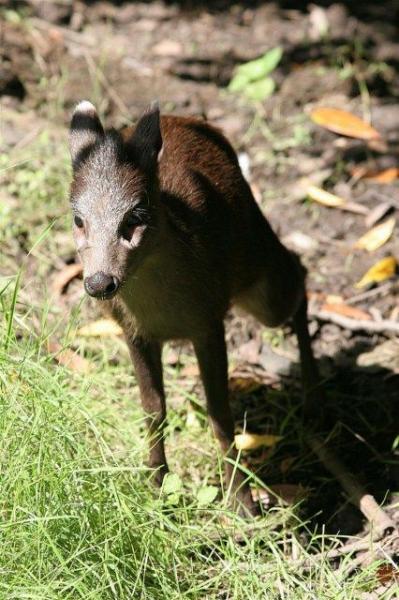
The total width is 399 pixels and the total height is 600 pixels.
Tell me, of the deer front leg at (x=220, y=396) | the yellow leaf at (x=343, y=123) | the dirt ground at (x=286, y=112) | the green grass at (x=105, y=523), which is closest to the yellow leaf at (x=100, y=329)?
the dirt ground at (x=286, y=112)

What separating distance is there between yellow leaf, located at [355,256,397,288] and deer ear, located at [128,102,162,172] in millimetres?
2220

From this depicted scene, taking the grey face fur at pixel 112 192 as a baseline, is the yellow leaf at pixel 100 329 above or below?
below

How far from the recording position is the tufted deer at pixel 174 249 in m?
4.00

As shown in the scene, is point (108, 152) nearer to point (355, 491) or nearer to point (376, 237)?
point (355, 491)

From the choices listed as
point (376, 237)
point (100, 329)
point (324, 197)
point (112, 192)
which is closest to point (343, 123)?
point (324, 197)

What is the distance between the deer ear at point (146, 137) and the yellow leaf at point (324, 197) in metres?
2.60

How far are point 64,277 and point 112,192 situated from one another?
2.10m

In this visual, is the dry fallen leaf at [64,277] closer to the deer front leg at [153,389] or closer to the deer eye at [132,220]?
the deer front leg at [153,389]

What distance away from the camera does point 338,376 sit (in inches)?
220

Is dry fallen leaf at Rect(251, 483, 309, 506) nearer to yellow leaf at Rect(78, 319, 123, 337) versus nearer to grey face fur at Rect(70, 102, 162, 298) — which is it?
yellow leaf at Rect(78, 319, 123, 337)

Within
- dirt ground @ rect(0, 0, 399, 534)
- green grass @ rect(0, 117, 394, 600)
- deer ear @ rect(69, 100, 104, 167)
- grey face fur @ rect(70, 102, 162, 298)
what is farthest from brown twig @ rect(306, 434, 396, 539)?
deer ear @ rect(69, 100, 104, 167)

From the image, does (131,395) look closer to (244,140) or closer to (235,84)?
(244,140)

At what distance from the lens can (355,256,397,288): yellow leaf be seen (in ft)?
19.7

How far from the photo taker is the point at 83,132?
13.8ft
